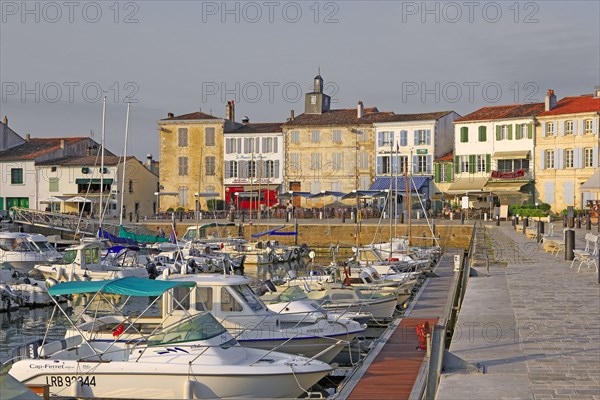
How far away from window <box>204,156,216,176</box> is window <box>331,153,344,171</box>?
10441 mm

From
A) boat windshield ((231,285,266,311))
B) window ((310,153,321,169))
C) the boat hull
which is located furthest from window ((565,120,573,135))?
the boat hull

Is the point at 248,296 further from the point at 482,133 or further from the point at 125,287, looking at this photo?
the point at 482,133

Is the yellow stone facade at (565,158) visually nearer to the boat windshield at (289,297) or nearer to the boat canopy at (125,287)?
the boat windshield at (289,297)

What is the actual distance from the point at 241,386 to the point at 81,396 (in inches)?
98.8

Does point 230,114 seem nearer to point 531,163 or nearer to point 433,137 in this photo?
point 433,137

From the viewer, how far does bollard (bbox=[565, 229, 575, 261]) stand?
27125mm

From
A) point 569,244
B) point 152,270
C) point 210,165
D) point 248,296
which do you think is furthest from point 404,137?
point 248,296

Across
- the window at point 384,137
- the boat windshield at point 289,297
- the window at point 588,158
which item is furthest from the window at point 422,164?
the boat windshield at point 289,297

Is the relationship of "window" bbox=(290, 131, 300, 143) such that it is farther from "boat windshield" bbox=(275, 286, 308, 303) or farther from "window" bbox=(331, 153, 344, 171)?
"boat windshield" bbox=(275, 286, 308, 303)

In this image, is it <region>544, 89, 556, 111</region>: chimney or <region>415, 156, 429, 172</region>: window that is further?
<region>415, 156, 429, 172</region>: window

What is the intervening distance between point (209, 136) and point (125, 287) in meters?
57.2

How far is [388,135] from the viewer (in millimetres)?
67125

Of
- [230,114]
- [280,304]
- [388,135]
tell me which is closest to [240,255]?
[280,304]

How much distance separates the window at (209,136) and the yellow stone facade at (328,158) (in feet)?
20.9
